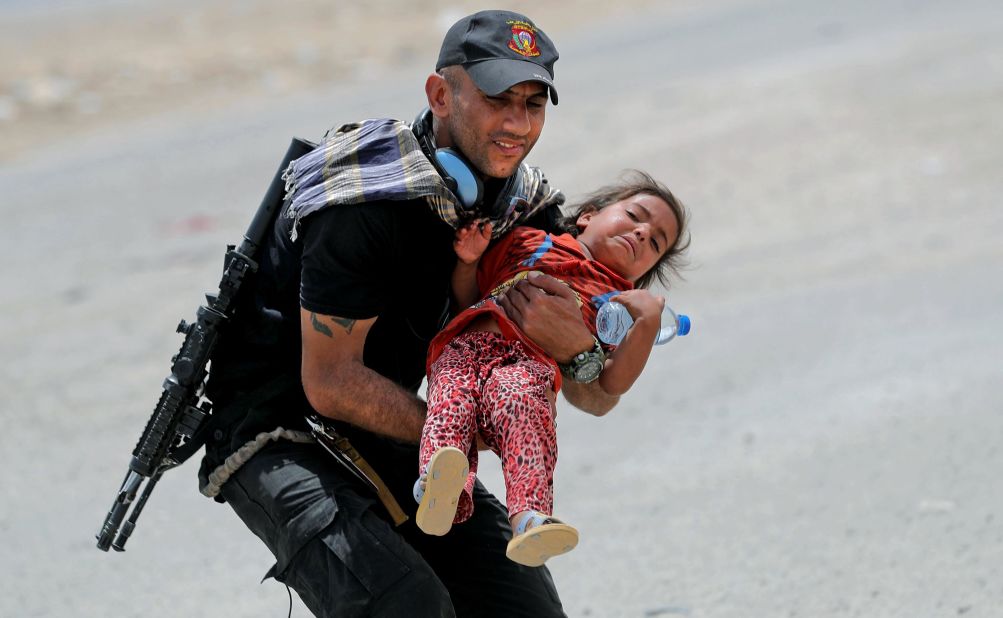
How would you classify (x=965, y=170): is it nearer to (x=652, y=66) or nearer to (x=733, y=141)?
(x=733, y=141)

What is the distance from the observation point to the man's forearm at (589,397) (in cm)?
362

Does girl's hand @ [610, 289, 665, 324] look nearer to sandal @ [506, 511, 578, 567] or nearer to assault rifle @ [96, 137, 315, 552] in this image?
sandal @ [506, 511, 578, 567]

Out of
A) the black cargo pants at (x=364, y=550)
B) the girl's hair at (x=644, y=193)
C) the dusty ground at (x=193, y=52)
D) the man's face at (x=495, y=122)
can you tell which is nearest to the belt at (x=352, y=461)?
the black cargo pants at (x=364, y=550)

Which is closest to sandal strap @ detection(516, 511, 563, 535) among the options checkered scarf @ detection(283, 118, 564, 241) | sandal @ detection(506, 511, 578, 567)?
sandal @ detection(506, 511, 578, 567)

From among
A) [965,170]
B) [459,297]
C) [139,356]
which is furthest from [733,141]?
[459,297]

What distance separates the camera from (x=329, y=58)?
16.3 metres

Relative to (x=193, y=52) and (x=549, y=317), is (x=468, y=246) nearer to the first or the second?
(x=549, y=317)

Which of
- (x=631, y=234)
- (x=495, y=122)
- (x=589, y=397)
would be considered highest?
(x=495, y=122)

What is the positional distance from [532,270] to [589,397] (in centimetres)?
41

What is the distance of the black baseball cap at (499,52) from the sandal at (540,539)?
1.07 metres

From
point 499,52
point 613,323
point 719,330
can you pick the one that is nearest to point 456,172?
point 499,52

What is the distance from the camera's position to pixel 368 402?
3.19 m

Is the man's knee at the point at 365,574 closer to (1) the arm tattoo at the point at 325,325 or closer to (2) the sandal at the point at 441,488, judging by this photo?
(2) the sandal at the point at 441,488

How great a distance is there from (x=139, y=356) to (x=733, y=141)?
567 cm
